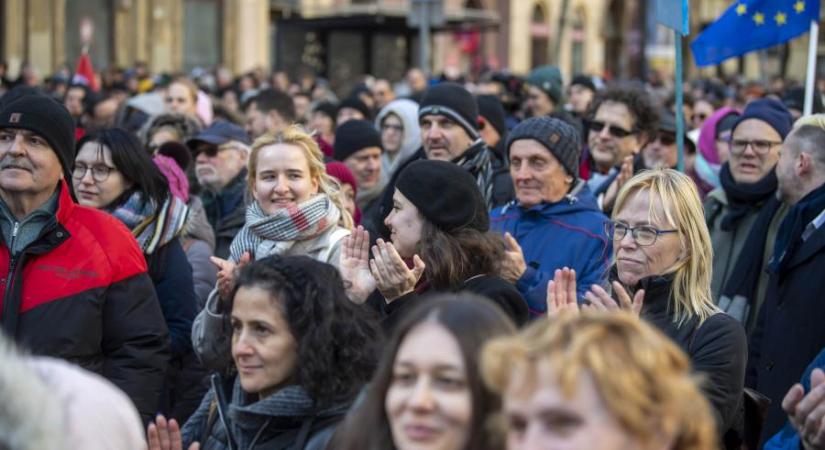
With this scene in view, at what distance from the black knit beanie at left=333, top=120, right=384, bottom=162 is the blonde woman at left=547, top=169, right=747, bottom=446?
13.5ft

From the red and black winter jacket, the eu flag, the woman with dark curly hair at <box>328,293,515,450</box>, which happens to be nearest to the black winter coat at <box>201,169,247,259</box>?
the red and black winter jacket

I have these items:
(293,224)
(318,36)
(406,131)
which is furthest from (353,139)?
(318,36)

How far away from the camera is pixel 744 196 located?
7.79 meters

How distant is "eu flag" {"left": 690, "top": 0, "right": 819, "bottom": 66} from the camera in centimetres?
955

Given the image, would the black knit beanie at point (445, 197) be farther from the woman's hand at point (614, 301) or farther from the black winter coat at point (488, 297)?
the woman's hand at point (614, 301)

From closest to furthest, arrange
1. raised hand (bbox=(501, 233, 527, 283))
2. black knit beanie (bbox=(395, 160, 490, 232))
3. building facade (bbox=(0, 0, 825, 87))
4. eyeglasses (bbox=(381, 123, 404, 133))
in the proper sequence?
black knit beanie (bbox=(395, 160, 490, 232))
raised hand (bbox=(501, 233, 527, 283))
eyeglasses (bbox=(381, 123, 404, 133))
building facade (bbox=(0, 0, 825, 87))

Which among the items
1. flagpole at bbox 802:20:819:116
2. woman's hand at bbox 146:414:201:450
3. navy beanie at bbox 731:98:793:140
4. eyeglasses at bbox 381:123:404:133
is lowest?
woman's hand at bbox 146:414:201:450

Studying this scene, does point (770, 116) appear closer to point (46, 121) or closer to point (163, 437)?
point (46, 121)

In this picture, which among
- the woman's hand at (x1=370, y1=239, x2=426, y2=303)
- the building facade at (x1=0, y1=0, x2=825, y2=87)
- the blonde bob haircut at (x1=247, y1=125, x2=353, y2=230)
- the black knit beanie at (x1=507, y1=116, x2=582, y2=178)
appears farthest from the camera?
the building facade at (x1=0, y1=0, x2=825, y2=87)

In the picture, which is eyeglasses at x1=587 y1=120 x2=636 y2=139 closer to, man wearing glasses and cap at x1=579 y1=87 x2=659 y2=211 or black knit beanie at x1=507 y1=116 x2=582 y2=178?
man wearing glasses and cap at x1=579 y1=87 x2=659 y2=211

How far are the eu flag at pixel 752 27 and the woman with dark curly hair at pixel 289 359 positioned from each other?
19.1ft

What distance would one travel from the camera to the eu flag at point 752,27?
955 cm

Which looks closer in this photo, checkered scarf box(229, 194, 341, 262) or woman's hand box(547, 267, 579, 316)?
woman's hand box(547, 267, 579, 316)

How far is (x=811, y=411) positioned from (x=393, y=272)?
1.61 m
